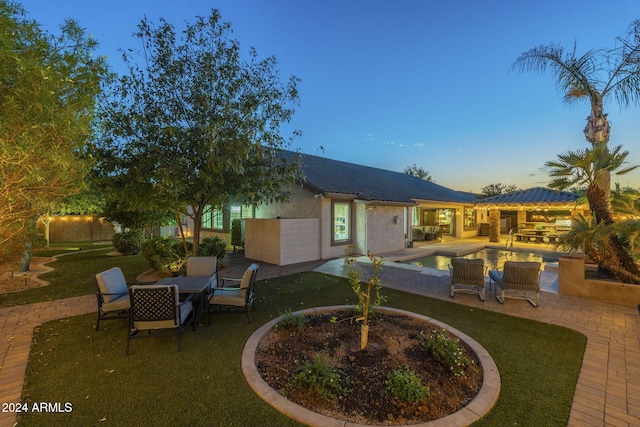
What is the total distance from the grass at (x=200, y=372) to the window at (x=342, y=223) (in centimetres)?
765

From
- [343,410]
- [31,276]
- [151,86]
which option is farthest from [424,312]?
[31,276]

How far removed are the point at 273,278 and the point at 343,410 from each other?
258 inches

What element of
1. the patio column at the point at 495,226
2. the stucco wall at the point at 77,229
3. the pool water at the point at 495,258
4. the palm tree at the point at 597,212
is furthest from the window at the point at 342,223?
the stucco wall at the point at 77,229

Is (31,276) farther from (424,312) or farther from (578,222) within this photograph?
(578,222)

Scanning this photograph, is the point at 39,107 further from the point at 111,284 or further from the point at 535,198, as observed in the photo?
the point at 535,198

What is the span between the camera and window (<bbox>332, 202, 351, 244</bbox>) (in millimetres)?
13469

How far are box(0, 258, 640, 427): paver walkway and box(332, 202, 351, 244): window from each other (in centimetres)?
470

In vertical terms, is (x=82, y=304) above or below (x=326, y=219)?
below

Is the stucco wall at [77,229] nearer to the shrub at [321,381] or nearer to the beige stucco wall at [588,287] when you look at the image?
the shrub at [321,381]

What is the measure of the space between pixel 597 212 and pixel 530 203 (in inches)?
438

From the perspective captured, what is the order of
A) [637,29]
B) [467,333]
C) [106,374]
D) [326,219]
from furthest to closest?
[326,219] < [637,29] < [467,333] < [106,374]

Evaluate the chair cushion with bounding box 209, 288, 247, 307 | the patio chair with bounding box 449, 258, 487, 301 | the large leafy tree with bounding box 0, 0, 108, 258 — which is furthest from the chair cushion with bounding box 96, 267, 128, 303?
the patio chair with bounding box 449, 258, 487, 301

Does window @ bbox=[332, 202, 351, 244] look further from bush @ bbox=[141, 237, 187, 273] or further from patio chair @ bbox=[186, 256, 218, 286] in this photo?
patio chair @ bbox=[186, 256, 218, 286]

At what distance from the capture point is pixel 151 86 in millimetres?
8180
